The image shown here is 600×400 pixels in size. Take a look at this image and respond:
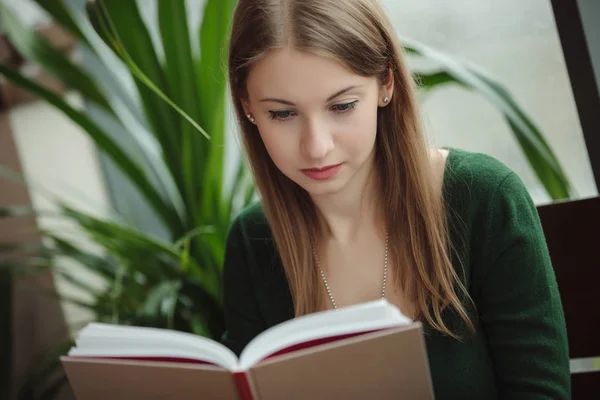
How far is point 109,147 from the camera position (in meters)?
1.43

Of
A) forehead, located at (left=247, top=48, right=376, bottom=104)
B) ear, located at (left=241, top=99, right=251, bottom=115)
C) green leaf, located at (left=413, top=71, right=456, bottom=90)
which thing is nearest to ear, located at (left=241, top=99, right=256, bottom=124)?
ear, located at (left=241, top=99, right=251, bottom=115)

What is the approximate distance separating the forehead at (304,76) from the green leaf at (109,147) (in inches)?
23.1

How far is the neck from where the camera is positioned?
1110 millimetres

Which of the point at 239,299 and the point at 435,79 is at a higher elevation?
the point at 435,79

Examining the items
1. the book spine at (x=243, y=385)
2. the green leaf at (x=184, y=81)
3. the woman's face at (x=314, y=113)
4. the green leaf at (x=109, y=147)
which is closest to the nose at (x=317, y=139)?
the woman's face at (x=314, y=113)

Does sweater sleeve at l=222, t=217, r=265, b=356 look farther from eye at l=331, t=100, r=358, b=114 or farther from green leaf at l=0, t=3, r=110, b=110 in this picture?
green leaf at l=0, t=3, r=110, b=110

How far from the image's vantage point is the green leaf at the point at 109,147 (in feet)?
4.42

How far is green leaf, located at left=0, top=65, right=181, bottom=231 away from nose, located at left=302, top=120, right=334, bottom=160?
2.03 feet

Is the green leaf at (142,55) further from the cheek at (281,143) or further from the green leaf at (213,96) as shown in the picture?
the cheek at (281,143)

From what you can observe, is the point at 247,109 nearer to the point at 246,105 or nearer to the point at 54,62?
the point at 246,105

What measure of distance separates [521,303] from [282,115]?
1.37 feet

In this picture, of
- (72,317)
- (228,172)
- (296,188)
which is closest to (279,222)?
(296,188)

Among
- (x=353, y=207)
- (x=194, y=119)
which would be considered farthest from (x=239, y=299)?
(x=194, y=119)

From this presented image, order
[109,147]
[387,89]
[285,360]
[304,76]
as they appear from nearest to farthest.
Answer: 1. [285,360]
2. [304,76]
3. [387,89]
4. [109,147]
